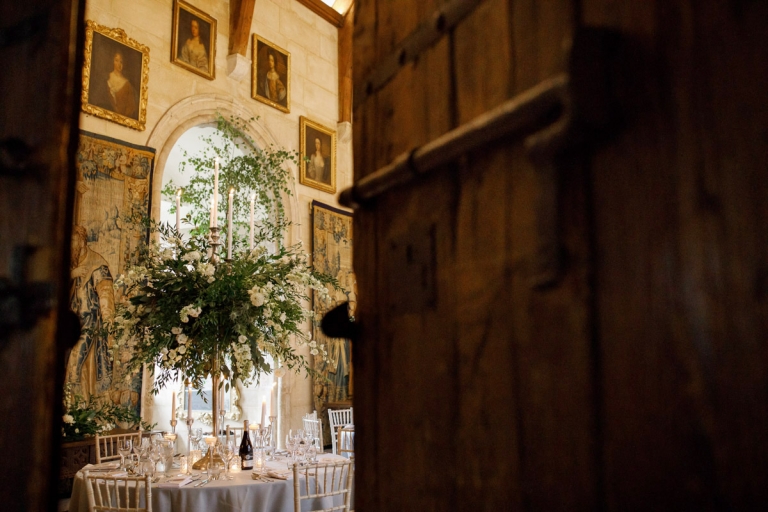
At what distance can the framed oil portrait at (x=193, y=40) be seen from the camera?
7.25 meters

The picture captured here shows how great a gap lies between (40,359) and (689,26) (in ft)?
3.43

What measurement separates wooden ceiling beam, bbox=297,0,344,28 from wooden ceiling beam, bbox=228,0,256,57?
1.63 meters

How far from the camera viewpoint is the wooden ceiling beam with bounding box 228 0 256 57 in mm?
7797

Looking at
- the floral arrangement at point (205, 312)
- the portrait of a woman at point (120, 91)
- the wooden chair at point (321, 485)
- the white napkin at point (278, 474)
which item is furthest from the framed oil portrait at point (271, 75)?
the wooden chair at point (321, 485)

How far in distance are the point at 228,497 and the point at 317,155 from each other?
6.51 meters

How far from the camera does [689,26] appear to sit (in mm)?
615

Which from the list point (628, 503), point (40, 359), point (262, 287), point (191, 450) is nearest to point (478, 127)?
point (628, 503)

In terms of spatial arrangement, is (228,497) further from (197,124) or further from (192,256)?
(197,124)

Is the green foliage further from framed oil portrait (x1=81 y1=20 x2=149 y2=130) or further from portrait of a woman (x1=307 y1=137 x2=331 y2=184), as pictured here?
framed oil portrait (x1=81 y1=20 x2=149 y2=130)

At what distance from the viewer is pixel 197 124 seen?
748cm

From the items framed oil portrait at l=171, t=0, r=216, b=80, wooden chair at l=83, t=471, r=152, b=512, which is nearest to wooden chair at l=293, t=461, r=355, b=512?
wooden chair at l=83, t=471, r=152, b=512

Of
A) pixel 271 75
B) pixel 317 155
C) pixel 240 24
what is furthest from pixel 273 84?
pixel 317 155

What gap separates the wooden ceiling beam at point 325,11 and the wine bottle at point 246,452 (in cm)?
730

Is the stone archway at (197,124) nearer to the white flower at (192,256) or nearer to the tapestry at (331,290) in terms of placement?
the tapestry at (331,290)
